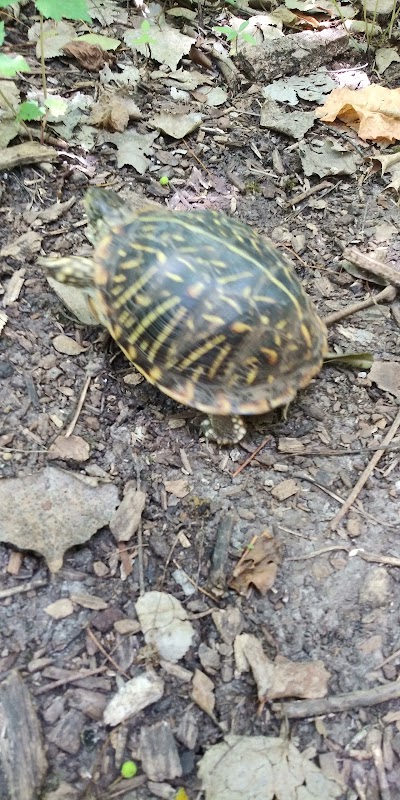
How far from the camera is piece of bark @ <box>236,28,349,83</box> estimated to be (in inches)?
160

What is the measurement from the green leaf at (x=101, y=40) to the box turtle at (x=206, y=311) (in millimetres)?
1761

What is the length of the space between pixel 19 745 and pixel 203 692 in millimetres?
583

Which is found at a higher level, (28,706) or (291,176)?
(291,176)

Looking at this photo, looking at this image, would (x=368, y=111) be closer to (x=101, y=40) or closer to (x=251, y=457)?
(x=101, y=40)

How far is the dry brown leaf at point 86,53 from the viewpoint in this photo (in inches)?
147

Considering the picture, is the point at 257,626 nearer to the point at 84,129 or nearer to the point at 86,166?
the point at 86,166

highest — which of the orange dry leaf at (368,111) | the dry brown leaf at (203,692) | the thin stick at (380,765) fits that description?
the orange dry leaf at (368,111)

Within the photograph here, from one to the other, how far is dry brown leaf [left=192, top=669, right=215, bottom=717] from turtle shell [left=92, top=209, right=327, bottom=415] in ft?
3.21

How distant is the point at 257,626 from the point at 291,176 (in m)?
2.61

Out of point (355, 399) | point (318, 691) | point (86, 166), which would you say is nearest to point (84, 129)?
point (86, 166)

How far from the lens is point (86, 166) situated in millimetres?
3396

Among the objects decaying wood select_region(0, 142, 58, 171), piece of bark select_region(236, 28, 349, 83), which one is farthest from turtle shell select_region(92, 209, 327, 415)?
piece of bark select_region(236, 28, 349, 83)

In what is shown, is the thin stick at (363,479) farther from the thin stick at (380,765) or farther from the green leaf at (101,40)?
the green leaf at (101,40)

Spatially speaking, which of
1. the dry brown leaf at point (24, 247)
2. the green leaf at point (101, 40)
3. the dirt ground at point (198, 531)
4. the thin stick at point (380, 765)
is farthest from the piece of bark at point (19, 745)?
the green leaf at point (101, 40)
